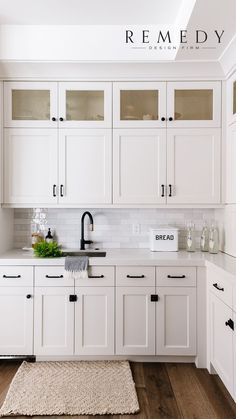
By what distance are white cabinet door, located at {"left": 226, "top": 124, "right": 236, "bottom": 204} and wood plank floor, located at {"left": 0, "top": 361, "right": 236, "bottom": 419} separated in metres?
1.44

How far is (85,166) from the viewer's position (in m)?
3.03

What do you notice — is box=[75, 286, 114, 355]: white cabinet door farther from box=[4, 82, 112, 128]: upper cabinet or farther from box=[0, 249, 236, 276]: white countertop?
box=[4, 82, 112, 128]: upper cabinet

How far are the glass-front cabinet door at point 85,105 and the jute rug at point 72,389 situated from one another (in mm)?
2038

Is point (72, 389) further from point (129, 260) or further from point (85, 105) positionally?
point (85, 105)

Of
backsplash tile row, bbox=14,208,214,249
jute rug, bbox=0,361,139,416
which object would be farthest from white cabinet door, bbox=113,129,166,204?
jute rug, bbox=0,361,139,416

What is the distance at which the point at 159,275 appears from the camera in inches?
109

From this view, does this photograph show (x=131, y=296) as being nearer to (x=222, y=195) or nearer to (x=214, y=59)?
(x=222, y=195)

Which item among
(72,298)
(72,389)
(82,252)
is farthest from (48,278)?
(72,389)

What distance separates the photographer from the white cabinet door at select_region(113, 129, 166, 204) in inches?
119

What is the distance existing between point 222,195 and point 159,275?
3.03ft

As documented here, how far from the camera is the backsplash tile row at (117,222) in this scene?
3369 mm

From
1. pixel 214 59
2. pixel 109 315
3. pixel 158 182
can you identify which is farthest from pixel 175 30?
pixel 109 315

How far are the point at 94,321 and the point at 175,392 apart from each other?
2.63 feet

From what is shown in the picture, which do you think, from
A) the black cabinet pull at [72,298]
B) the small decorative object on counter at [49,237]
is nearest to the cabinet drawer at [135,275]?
the black cabinet pull at [72,298]
